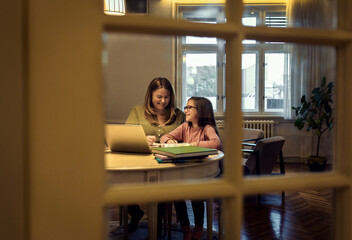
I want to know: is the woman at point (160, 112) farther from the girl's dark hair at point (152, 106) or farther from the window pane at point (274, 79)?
Result: the window pane at point (274, 79)

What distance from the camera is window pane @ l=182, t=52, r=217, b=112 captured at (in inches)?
219

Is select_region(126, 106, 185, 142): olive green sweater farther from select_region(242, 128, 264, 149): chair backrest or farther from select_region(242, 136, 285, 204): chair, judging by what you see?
select_region(242, 128, 264, 149): chair backrest

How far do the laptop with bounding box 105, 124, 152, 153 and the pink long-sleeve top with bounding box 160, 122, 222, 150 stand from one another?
1.73 feet

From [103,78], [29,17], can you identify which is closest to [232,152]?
[103,78]

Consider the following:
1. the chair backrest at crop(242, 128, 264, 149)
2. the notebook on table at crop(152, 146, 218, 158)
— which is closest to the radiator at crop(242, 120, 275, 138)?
the chair backrest at crop(242, 128, 264, 149)

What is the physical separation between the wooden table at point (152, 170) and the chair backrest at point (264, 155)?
3.68 ft

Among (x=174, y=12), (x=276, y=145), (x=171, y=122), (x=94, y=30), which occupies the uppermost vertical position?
(x=174, y=12)

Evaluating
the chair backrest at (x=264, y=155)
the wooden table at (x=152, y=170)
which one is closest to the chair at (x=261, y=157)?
the chair backrest at (x=264, y=155)

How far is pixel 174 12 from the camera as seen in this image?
5.36 m

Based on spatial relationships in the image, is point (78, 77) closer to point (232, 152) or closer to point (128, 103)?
point (232, 152)

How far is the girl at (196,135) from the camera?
7.27 feet

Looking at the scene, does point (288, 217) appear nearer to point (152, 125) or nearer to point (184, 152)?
point (152, 125)

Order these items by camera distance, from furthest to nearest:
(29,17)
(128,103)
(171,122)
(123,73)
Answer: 1. (123,73)
2. (128,103)
3. (171,122)
4. (29,17)

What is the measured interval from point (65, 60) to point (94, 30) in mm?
55
